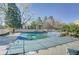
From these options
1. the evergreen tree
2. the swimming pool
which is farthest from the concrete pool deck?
the evergreen tree

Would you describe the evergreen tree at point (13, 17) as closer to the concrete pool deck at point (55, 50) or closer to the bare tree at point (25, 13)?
the bare tree at point (25, 13)

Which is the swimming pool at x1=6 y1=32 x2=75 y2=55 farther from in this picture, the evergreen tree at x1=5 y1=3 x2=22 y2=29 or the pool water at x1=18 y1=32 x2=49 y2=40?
the evergreen tree at x1=5 y1=3 x2=22 y2=29

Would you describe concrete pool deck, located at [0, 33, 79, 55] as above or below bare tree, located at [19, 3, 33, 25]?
below

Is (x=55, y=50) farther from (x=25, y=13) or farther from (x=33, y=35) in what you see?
(x=25, y=13)

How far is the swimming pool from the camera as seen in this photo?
5.72ft

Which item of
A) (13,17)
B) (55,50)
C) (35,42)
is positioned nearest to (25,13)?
(13,17)

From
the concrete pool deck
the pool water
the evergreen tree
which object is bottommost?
the concrete pool deck

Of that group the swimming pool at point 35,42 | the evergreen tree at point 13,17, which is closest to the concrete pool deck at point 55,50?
the swimming pool at point 35,42

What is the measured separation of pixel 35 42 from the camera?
1.75 meters

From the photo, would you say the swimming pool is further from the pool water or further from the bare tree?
the bare tree

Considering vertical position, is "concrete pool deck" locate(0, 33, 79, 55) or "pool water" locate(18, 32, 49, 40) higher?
"pool water" locate(18, 32, 49, 40)

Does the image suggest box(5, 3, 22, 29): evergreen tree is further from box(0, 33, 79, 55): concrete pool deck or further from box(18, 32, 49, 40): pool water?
box(0, 33, 79, 55): concrete pool deck

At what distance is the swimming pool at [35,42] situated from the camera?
174 centimetres

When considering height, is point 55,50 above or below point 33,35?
below
